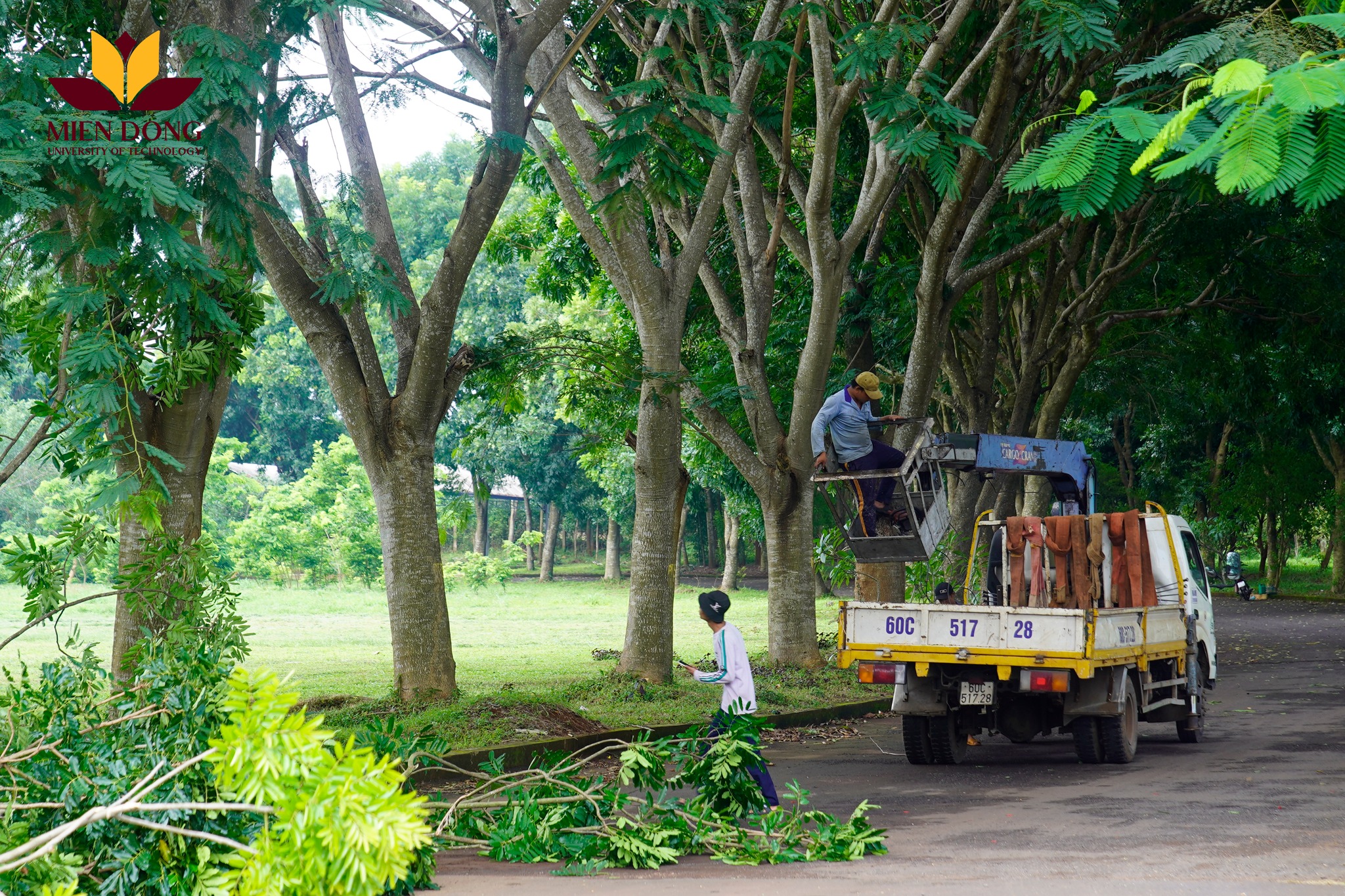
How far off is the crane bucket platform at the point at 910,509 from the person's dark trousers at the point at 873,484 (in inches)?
2.4

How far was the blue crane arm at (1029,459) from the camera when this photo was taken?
12570 millimetres

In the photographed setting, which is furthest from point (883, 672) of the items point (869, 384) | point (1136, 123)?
point (1136, 123)

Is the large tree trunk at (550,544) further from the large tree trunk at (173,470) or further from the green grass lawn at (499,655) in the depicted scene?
the large tree trunk at (173,470)

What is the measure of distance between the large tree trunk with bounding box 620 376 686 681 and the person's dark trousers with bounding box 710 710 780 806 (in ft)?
18.6

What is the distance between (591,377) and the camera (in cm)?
1431

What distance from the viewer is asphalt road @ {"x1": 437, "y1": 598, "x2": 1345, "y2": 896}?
21.5ft

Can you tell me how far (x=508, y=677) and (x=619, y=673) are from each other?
3.05 meters

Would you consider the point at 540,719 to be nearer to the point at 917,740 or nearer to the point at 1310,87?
the point at 917,740

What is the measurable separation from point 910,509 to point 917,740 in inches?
85.2

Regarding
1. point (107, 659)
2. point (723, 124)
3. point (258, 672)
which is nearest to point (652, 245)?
point (723, 124)

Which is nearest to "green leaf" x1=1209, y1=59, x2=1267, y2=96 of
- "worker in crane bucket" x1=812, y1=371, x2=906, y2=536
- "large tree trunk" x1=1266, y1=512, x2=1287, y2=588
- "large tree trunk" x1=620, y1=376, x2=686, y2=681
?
"worker in crane bucket" x1=812, y1=371, x2=906, y2=536

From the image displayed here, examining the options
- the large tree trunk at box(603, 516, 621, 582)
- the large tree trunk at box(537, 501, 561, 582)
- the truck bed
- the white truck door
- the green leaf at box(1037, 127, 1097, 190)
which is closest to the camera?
the green leaf at box(1037, 127, 1097, 190)

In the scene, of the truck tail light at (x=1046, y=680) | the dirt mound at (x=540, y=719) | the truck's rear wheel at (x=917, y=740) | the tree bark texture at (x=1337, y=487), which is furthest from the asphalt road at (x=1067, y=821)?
the tree bark texture at (x=1337, y=487)

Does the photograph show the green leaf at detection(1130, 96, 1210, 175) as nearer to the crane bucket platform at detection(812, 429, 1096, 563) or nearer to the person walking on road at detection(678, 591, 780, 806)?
the person walking on road at detection(678, 591, 780, 806)
